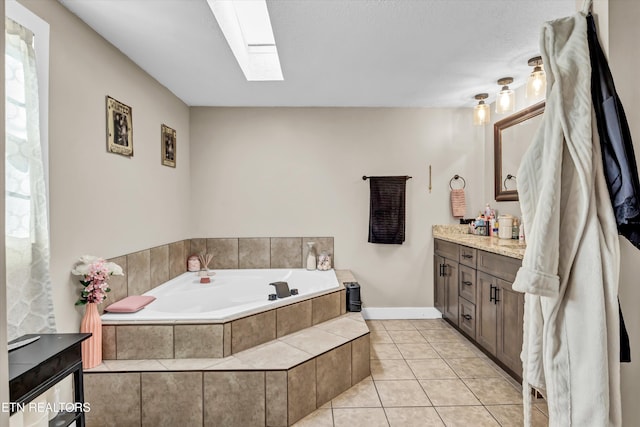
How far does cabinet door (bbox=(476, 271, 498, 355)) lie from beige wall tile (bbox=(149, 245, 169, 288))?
2.73 m

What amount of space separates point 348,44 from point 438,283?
8.42ft

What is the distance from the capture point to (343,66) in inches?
97.3

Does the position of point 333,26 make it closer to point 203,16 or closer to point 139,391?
point 203,16

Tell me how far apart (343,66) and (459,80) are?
1080 mm

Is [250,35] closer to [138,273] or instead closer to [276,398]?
[138,273]

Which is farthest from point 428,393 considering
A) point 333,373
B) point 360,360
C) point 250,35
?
point 250,35

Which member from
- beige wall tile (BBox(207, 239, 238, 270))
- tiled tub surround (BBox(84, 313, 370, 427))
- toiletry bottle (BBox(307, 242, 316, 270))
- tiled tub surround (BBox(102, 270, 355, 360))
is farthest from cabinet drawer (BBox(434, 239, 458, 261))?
beige wall tile (BBox(207, 239, 238, 270))

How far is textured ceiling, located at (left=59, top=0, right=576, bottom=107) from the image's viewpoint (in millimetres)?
1758

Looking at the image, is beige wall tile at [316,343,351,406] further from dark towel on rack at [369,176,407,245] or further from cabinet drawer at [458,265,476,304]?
dark towel on rack at [369,176,407,245]

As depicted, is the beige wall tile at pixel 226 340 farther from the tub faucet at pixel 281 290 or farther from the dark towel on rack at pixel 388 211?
the dark towel on rack at pixel 388 211

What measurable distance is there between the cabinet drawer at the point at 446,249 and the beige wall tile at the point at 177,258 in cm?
273

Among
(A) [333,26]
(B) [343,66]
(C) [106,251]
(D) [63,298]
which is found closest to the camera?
(D) [63,298]

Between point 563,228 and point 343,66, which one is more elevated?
point 343,66

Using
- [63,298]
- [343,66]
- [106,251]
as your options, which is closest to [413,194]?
[343,66]
